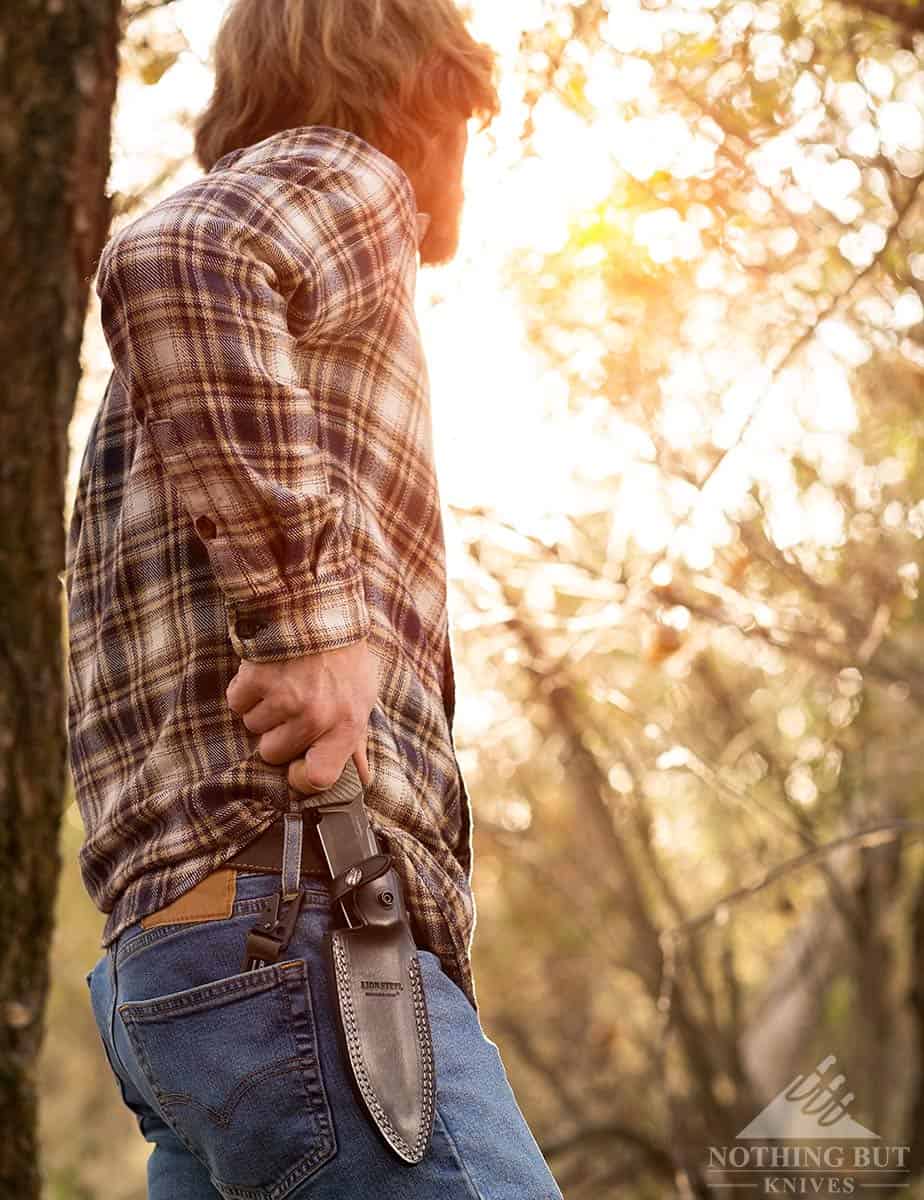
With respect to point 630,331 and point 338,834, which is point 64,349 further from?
point 630,331

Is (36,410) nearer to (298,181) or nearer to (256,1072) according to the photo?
(298,181)

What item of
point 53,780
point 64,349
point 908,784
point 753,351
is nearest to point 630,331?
point 753,351

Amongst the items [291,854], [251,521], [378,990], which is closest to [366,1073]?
[378,990]

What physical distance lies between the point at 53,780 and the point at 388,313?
109 centimetres

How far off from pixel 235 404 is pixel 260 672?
300 millimetres

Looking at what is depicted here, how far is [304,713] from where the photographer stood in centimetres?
153

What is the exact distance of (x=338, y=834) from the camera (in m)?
1.53

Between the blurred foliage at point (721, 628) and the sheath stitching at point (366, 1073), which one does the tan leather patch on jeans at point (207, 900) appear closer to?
the sheath stitching at point (366, 1073)

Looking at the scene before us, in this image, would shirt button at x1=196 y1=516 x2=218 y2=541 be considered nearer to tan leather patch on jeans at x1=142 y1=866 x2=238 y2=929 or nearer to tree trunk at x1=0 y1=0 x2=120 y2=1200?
tan leather patch on jeans at x1=142 y1=866 x2=238 y2=929

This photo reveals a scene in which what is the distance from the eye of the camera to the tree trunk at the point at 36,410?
2332 mm

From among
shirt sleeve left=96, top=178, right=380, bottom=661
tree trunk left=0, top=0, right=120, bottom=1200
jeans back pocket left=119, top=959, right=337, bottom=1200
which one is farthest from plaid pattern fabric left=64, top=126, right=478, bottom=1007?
tree trunk left=0, top=0, right=120, bottom=1200

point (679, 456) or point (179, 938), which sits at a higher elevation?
point (679, 456)

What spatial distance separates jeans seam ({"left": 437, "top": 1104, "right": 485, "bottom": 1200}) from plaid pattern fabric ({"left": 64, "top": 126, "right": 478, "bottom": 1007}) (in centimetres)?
21

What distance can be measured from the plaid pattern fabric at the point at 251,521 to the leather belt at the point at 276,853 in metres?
0.02
